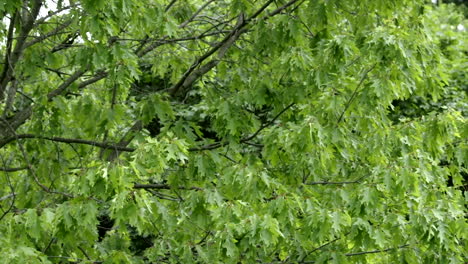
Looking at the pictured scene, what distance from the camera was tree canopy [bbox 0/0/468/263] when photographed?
4.66m

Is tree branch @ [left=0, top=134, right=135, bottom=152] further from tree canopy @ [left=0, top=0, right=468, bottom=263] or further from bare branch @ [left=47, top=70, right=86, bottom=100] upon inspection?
bare branch @ [left=47, top=70, right=86, bottom=100]

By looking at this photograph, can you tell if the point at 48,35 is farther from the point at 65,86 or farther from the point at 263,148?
the point at 263,148

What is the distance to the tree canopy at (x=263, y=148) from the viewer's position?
466cm

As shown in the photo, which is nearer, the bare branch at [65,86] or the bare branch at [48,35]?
the bare branch at [48,35]

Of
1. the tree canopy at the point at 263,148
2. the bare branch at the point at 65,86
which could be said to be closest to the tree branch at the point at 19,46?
the tree canopy at the point at 263,148

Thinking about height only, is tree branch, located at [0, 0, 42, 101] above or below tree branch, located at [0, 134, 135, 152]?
above

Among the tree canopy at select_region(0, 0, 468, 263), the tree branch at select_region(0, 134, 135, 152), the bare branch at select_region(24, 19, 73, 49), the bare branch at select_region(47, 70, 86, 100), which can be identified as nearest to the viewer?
the tree canopy at select_region(0, 0, 468, 263)

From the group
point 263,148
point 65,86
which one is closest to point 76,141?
point 65,86

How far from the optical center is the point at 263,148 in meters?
5.69

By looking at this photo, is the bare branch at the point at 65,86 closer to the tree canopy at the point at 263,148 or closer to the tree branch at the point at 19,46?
the tree canopy at the point at 263,148

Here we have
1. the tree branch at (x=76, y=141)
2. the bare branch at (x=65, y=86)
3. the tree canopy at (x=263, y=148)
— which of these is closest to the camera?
the tree canopy at (x=263, y=148)

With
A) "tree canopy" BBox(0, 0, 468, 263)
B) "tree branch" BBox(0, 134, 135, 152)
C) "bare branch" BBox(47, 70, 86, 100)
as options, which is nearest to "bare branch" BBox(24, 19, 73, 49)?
"tree canopy" BBox(0, 0, 468, 263)

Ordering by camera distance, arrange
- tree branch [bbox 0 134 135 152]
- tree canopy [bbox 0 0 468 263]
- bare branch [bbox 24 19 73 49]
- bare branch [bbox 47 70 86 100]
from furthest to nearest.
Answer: bare branch [bbox 47 70 86 100] → bare branch [bbox 24 19 73 49] → tree branch [bbox 0 134 135 152] → tree canopy [bbox 0 0 468 263]

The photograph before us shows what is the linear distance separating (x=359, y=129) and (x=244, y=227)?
66.1 inches
